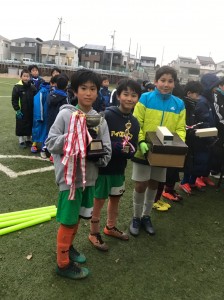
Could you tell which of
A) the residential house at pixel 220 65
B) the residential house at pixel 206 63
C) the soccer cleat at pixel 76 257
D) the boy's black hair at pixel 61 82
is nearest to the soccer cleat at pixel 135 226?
the soccer cleat at pixel 76 257

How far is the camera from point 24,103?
22.3 feet

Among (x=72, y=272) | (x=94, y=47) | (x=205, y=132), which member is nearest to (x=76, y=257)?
(x=72, y=272)

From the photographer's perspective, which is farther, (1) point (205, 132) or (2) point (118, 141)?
(1) point (205, 132)

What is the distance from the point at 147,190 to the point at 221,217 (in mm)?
1522

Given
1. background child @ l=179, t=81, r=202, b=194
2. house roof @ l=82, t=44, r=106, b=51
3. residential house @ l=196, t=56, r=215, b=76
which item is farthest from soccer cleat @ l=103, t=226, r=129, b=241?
residential house @ l=196, t=56, r=215, b=76

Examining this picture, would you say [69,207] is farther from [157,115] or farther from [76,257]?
[157,115]

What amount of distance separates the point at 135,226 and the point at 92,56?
63648 millimetres

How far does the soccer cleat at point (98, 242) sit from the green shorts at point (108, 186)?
20.8 inches

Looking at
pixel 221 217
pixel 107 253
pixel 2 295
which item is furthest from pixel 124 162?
pixel 221 217

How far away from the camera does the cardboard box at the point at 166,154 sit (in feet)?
9.65

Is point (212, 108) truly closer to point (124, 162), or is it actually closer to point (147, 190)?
point (147, 190)

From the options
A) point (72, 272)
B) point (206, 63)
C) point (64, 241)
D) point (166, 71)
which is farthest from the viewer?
point (206, 63)

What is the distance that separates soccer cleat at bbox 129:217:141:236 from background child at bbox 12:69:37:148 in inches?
165

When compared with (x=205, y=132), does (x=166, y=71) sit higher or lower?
higher
